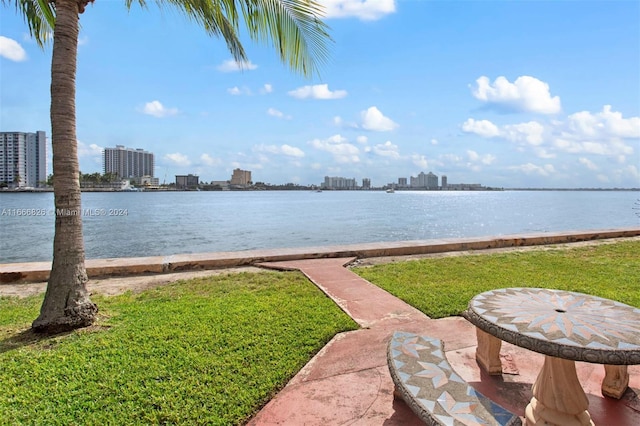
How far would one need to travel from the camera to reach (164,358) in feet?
10.5

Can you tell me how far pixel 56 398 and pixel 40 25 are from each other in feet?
18.7

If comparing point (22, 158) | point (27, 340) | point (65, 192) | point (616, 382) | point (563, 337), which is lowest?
point (27, 340)

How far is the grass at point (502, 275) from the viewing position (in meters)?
4.99

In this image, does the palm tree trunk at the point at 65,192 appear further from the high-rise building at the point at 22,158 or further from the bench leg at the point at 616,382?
the high-rise building at the point at 22,158

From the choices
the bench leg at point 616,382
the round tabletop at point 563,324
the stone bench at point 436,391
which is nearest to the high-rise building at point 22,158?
the stone bench at point 436,391

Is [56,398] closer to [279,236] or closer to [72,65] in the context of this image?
[72,65]

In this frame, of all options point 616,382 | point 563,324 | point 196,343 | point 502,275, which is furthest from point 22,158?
point 616,382

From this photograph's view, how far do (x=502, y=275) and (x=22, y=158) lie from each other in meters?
110

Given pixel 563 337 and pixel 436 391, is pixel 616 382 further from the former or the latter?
pixel 436 391

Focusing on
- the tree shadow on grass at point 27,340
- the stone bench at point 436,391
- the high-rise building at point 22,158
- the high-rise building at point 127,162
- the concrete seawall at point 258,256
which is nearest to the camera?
the stone bench at point 436,391

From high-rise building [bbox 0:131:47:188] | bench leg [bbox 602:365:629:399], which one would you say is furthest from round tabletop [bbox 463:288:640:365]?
high-rise building [bbox 0:131:47:188]

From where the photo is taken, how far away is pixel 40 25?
5699 millimetres

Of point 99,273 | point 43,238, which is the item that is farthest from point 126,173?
point 99,273

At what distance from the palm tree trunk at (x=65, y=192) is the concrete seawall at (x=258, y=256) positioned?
2817mm
